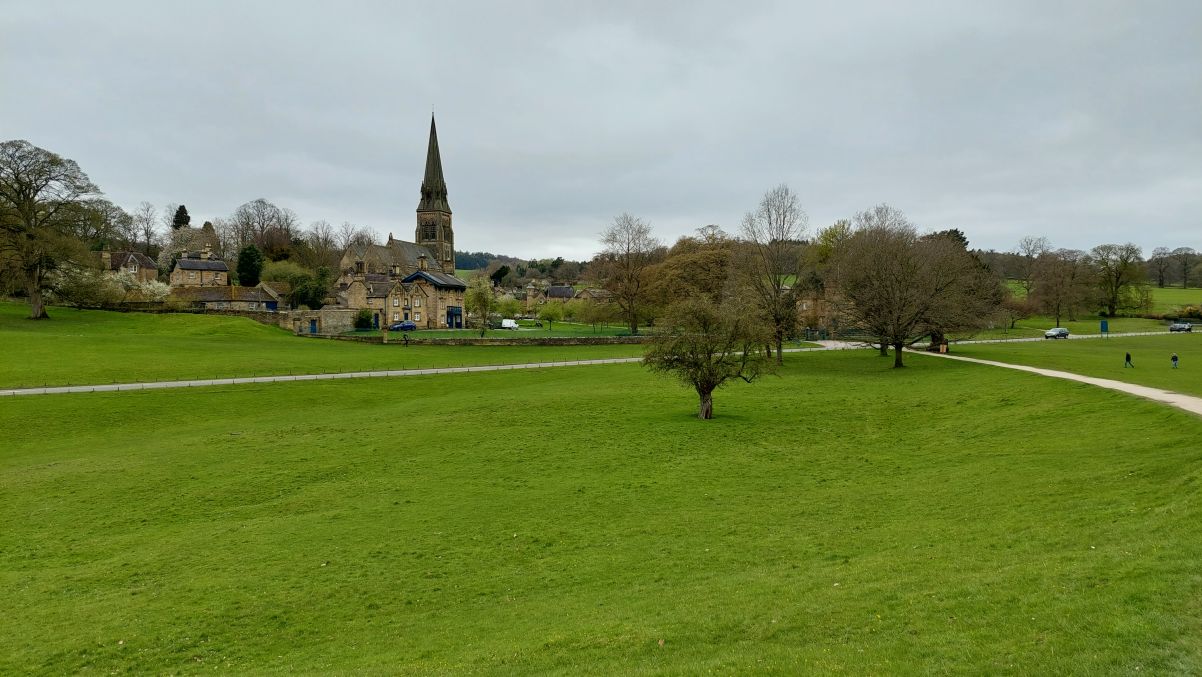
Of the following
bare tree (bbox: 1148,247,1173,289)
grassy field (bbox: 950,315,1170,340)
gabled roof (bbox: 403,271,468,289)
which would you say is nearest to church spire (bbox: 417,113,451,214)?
gabled roof (bbox: 403,271,468,289)

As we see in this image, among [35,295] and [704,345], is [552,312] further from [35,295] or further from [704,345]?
[704,345]

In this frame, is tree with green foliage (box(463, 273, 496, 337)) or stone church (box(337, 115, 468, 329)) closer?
tree with green foliage (box(463, 273, 496, 337))

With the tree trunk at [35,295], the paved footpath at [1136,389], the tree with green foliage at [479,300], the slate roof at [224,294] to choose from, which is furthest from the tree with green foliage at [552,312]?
the paved footpath at [1136,389]

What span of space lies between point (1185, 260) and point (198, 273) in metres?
173

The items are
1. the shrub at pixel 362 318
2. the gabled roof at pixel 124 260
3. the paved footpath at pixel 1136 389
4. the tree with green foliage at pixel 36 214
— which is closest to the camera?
the paved footpath at pixel 1136 389

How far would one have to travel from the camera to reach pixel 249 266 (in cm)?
9575

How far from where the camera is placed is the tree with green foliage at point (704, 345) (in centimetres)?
2952

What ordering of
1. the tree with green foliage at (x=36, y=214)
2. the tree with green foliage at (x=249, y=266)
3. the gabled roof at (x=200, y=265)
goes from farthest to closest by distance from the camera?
the tree with green foliage at (x=249, y=266)
the gabled roof at (x=200, y=265)
the tree with green foliage at (x=36, y=214)

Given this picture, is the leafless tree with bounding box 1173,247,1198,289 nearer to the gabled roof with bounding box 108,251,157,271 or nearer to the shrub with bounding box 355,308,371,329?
the shrub with bounding box 355,308,371,329

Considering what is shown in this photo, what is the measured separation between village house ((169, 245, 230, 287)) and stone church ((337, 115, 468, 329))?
53.4 ft

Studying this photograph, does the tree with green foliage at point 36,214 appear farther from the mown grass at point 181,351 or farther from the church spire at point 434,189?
the church spire at point 434,189

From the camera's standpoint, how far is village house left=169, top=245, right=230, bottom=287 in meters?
92.2

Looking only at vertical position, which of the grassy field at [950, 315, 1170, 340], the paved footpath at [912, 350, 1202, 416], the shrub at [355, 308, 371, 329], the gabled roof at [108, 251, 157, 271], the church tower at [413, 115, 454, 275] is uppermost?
the church tower at [413, 115, 454, 275]

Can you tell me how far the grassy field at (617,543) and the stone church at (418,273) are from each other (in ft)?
199
